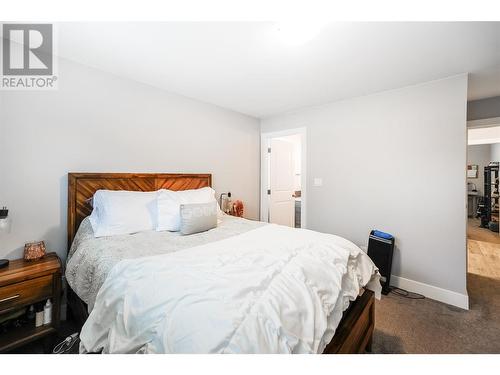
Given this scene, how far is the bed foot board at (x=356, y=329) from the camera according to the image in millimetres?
1100

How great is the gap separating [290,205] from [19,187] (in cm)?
381

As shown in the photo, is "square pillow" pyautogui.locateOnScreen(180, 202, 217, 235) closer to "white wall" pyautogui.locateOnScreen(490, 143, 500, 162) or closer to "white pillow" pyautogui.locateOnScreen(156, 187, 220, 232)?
"white pillow" pyautogui.locateOnScreen(156, 187, 220, 232)

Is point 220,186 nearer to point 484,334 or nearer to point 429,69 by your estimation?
point 429,69

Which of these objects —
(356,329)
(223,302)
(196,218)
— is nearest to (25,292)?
(196,218)

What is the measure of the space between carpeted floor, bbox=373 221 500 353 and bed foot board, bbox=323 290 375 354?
306mm

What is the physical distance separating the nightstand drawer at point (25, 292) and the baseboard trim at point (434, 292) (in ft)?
11.1

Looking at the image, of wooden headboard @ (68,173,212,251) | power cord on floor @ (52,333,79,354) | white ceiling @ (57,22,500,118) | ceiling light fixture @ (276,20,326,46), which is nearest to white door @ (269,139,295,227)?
white ceiling @ (57,22,500,118)

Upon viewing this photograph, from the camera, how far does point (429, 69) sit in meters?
2.06

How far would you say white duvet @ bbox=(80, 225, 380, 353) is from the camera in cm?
76

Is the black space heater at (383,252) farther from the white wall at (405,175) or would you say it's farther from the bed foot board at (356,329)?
the bed foot board at (356,329)

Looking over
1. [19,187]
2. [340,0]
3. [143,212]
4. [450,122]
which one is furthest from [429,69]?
[19,187]

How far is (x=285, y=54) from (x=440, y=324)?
9.02 feet

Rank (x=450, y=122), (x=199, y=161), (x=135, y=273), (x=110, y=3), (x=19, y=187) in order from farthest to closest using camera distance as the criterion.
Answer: (x=199, y=161), (x=450, y=122), (x=19, y=187), (x=110, y=3), (x=135, y=273)

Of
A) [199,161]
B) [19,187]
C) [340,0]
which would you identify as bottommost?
[19,187]
